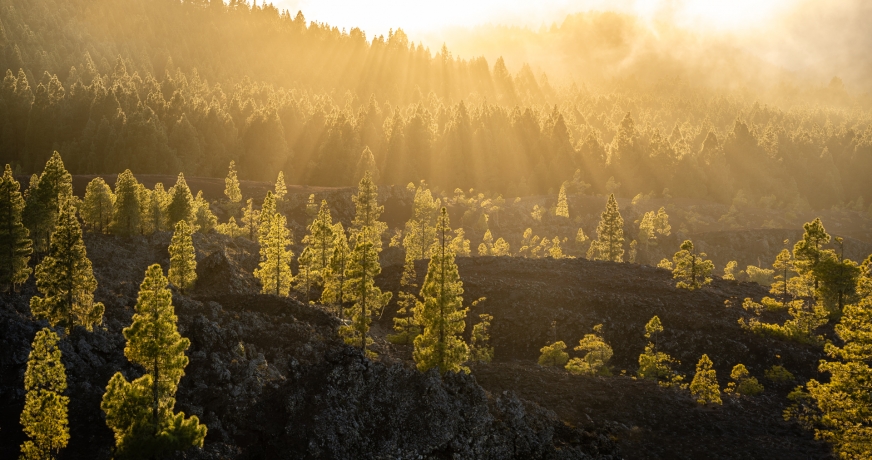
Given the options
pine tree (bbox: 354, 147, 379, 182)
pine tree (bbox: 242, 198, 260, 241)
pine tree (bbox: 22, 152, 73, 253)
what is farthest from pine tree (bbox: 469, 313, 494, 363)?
pine tree (bbox: 354, 147, 379, 182)

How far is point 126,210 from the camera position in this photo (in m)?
75.4

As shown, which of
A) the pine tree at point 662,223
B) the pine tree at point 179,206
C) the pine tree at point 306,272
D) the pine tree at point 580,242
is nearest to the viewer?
the pine tree at point 306,272

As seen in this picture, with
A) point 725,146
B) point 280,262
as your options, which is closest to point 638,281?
point 280,262

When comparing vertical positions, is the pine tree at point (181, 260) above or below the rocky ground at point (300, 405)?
above

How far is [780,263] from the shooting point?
6675cm

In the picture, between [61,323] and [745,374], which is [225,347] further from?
[745,374]

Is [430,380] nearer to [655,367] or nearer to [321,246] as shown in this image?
[655,367]

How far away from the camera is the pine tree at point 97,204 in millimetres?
77838

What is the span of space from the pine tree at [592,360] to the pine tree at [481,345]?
7681mm

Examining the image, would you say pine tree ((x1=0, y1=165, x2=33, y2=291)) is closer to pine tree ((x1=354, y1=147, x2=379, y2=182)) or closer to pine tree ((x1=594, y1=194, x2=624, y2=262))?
pine tree ((x1=594, y1=194, x2=624, y2=262))

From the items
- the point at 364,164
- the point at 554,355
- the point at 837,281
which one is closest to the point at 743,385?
the point at 554,355

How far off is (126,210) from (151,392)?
175 ft

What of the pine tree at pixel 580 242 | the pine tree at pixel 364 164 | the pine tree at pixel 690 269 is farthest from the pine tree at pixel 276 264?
the pine tree at pixel 364 164

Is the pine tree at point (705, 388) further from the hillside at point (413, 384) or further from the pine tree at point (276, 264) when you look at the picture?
the pine tree at point (276, 264)
